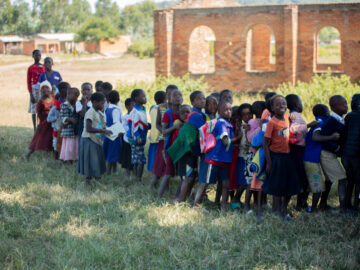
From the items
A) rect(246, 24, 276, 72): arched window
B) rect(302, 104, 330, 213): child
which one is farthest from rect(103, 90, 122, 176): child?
rect(246, 24, 276, 72): arched window

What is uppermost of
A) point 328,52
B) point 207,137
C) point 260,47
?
point 328,52

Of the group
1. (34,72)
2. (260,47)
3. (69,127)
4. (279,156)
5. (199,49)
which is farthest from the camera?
(260,47)

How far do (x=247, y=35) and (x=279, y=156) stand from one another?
1430cm

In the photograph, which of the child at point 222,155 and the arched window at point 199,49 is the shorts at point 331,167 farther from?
the arched window at point 199,49

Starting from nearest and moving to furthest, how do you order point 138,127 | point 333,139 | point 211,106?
point 333,139
point 211,106
point 138,127

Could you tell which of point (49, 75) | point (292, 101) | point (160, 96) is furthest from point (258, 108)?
point (49, 75)

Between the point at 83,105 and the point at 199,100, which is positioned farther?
the point at 83,105

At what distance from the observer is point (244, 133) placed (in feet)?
18.0

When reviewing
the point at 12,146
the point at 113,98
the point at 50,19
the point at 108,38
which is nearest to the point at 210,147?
the point at 113,98

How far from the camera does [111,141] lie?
7.13 m

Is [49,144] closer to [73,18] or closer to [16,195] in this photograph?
[16,195]

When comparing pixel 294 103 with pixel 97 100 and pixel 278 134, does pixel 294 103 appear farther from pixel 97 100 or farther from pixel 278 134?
pixel 97 100

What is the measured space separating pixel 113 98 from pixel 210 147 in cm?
217

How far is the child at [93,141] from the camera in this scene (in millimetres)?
A: 6199
